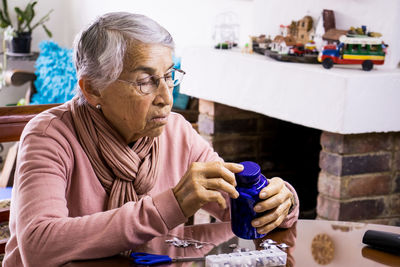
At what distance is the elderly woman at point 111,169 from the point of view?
1253mm

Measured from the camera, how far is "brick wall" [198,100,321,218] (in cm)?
308

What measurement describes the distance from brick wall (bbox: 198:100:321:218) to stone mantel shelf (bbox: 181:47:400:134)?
0.20 m

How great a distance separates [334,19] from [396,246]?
5.49 feet

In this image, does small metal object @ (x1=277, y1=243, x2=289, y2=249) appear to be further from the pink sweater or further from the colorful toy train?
the colorful toy train

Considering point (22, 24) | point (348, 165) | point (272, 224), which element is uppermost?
point (22, 24)

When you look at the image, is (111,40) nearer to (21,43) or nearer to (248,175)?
(248,175)

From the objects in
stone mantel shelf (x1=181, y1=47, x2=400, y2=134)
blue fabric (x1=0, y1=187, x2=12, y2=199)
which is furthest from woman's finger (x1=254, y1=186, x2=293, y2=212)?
blue fabric (x1=0, y1=187, x2=12, y2=199)

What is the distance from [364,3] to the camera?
103 inches

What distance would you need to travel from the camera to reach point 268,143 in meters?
3.23

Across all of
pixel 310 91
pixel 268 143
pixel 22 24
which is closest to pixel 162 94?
pixel 310 91

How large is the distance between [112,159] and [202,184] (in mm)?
312

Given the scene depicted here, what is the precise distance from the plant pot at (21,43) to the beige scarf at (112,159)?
376 cm

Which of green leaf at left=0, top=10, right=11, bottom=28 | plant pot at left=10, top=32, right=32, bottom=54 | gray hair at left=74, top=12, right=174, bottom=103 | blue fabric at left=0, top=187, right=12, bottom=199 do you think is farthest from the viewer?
green leaf at left=0, top=10, right=11, bottom=28

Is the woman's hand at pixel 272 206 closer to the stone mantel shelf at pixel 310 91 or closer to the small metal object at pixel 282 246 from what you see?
the small metal object at pixel 282 246
